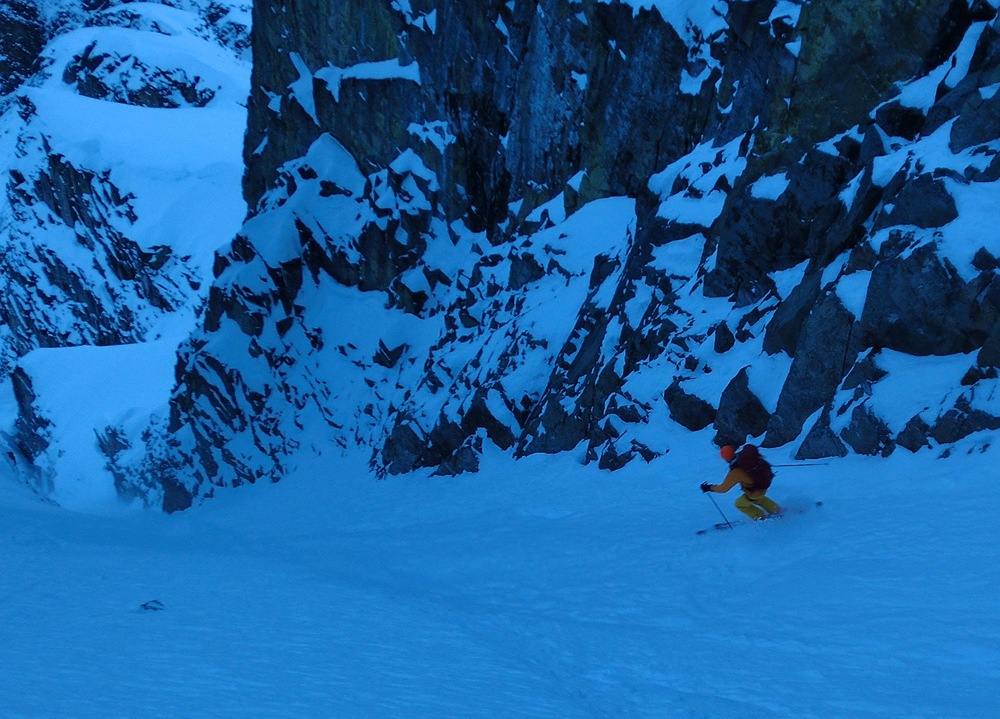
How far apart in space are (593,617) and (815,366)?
567 cm

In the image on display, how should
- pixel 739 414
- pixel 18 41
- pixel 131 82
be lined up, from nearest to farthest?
pixel 739 414, pixel 131 82, pixel 18 41

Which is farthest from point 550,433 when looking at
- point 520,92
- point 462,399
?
point 520,92

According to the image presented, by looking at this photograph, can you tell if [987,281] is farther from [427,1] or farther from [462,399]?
[427,1]

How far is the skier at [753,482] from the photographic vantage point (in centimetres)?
948

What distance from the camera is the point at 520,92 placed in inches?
956

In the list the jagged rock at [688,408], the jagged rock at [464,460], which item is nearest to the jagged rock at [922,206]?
the jagged rock at [688,408]

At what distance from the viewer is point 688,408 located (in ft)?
47.0

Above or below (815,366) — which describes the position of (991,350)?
below

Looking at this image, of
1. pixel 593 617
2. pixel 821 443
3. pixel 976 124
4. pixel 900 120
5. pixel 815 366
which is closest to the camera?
pixel 593 617

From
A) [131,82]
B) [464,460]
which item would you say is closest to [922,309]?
[464,460]

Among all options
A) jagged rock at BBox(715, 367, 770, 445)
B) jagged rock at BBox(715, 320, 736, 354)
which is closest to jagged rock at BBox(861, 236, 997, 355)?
jagged rock at BBox(715, 367, 770, 445)

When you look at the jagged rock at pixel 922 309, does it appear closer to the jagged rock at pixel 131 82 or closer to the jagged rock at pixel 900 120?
the jagged rock at pixel 900 120

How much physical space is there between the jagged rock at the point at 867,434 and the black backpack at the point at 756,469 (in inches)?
64.7

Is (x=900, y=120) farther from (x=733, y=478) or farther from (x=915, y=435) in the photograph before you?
(x=733, y=478)
